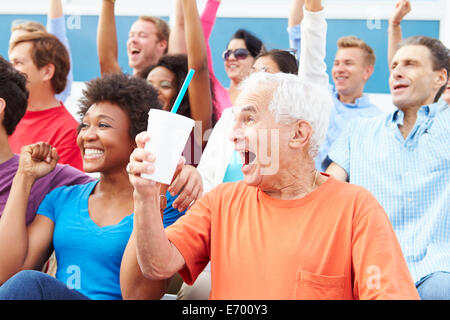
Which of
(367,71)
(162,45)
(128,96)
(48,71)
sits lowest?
A: (128,96)

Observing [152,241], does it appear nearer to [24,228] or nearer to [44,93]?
[24,228]

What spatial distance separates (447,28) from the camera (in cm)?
398

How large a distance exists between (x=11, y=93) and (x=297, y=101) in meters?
1.29

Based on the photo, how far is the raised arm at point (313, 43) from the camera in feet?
7.34

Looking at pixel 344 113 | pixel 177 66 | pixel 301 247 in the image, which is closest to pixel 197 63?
pixel 177 66

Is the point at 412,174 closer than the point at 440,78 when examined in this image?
Yes

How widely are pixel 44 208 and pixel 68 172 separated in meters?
0.24

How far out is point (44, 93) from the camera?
2.72 metres

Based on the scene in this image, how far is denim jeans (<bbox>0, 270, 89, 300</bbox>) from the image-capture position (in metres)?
1.36

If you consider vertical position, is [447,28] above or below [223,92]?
above

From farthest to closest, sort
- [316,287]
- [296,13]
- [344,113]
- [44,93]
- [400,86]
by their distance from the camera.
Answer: [344,113] → [296,13] → [44,93] → [400,86] → [316,287]
